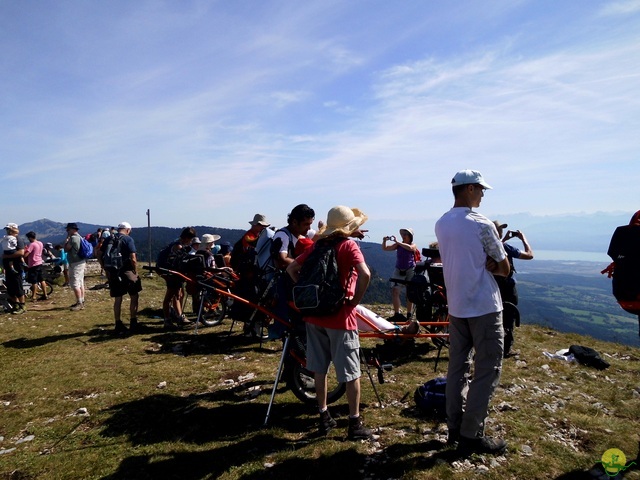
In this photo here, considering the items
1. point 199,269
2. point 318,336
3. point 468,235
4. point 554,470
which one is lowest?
point 554,470

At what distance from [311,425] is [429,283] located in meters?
4.40

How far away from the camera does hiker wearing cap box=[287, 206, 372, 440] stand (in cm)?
456

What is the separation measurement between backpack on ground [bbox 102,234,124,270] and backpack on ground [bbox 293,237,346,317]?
7.77 metres

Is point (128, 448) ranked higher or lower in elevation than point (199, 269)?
lower

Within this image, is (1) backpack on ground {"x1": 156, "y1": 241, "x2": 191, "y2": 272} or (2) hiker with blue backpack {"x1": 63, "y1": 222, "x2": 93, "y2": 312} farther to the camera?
(2) hiker with blue backpack {"x1": 63, "y1": 222, "x2": 93, "y2": 312}

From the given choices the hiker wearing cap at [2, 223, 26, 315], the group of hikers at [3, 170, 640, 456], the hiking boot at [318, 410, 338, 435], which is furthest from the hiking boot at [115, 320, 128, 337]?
the hiking boot at [318, 410, 338, 435]

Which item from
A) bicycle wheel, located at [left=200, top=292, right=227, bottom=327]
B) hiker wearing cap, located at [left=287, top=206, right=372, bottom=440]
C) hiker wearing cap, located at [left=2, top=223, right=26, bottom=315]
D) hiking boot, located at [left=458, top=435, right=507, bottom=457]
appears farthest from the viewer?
hiker wearing cap, located at [left=2, top=223, right=26, bottom=315]

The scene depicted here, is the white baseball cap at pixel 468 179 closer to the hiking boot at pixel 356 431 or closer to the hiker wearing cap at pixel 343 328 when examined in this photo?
the hiker wearing cap at pixel 343 328

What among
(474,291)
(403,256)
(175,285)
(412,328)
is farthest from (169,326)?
(474,291)

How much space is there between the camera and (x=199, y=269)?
9.44m

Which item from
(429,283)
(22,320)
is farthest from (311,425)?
(22,320)

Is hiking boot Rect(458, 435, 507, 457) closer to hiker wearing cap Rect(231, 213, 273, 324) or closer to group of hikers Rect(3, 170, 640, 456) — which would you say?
group of hikers Rect(3, 170, 640, 456)

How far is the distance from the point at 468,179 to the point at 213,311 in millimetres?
10231

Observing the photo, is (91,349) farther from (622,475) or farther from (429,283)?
(622,475)
